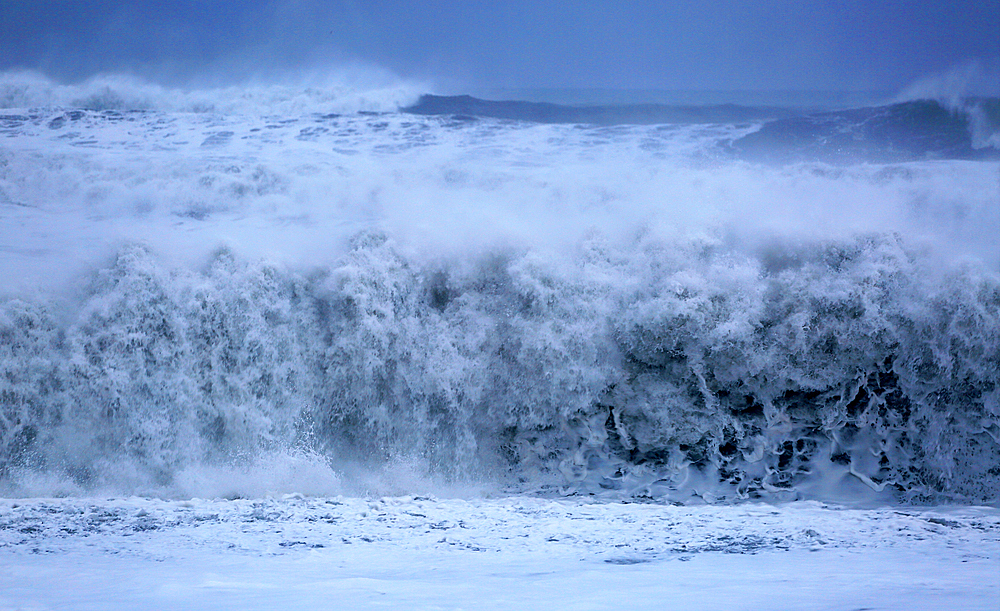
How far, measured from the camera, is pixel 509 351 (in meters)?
5.11

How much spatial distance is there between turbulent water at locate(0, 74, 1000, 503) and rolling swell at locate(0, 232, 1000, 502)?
0.5 inches

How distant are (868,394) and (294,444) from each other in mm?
3513

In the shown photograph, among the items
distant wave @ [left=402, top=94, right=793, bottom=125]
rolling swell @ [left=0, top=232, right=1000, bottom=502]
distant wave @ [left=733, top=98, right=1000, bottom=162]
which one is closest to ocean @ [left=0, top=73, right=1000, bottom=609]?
rolling swell @ [left=0, top=232, right=1000, bottom=502]

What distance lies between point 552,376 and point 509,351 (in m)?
0.32

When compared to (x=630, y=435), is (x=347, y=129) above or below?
above

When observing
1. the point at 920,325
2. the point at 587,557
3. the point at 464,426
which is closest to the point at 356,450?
the point at 464,426

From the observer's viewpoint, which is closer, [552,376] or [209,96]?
[552,376]

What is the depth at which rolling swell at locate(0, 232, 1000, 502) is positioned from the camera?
4754 millimetres

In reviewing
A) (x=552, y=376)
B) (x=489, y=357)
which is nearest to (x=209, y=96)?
(x=489, y=357)

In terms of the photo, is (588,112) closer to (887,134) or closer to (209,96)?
(887,134)

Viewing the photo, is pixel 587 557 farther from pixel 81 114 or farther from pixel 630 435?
pixel 81 114

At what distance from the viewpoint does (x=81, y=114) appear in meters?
6.36

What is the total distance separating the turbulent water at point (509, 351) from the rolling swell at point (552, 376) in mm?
14

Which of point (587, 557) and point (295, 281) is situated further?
point (295, 281)
